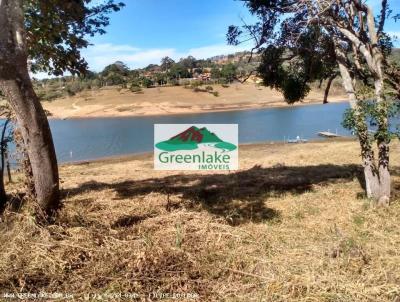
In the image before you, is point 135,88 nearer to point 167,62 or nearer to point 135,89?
point 135,89

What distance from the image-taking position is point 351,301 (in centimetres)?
365

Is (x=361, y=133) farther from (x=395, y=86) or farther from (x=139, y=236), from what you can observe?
(x=139, y=236)

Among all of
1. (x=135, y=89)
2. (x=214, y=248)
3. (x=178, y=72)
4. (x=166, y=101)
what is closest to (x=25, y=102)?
(x=214, y=248)

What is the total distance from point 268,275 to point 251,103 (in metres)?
62.3

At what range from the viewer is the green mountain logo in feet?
27.2

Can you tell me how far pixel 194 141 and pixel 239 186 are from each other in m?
1.70

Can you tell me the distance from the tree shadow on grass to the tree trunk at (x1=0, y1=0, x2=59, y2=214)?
250 centimetres

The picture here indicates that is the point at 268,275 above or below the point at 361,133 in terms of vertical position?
below

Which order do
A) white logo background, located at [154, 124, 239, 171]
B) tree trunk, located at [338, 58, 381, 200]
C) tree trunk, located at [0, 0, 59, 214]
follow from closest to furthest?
1. tree trunk, located at [0, 0, 59, 214]
2. tree trunk, located at [338, 58, 381, 200]
3. white logo background, located at [154, 124, 239, 171]

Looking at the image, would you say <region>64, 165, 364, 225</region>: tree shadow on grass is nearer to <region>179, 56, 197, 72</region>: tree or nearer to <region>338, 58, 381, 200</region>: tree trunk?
<region>338, 58, 381, 200</region>: tree trunk

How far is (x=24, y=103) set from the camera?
4949 millimetres

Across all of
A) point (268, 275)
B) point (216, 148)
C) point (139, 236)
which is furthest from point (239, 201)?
point (268, 275)

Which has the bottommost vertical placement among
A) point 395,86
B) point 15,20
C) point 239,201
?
point 239,201

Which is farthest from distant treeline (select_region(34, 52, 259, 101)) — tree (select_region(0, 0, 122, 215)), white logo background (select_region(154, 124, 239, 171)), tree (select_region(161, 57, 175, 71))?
tree (select_region(0, 0, 122, 215))
